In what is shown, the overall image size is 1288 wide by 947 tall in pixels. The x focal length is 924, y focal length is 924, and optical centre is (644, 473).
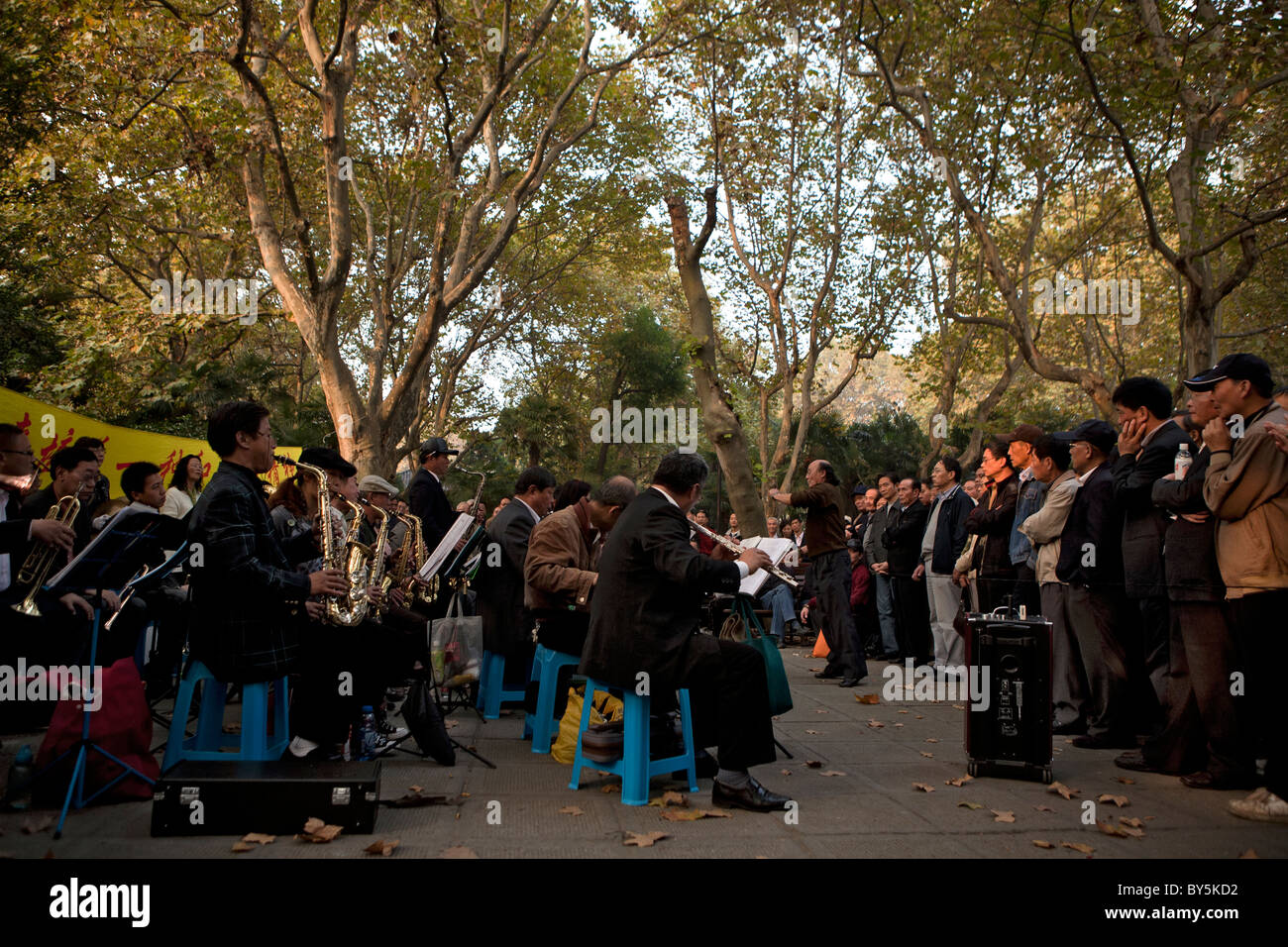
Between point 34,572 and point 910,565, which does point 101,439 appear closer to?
point 34,572

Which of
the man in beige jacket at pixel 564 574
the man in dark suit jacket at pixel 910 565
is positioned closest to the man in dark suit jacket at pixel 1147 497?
the man in beige jacket at pixel 564 574

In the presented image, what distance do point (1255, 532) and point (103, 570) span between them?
5514 millimetres

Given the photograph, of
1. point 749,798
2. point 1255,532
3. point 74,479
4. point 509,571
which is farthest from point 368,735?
point 1255,532

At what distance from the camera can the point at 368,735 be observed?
220 inches

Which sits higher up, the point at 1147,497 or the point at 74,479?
the point at 74,479

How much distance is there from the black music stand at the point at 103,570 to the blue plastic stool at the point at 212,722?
273 mm

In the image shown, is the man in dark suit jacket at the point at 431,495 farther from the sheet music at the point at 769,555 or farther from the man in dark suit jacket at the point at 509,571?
the sheet music at the point at 769,555

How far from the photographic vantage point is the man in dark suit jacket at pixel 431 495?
812cm

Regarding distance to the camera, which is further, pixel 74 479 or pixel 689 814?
pixel 74 479

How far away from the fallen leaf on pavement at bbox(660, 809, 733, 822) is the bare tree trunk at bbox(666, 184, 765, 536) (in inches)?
329

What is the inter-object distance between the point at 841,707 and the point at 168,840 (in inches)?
224

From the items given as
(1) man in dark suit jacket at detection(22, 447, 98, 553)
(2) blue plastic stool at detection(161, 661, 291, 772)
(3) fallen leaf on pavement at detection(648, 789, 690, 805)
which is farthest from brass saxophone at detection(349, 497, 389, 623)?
(1) man in dark suit jacket at detection(22, 447, 98, 553)

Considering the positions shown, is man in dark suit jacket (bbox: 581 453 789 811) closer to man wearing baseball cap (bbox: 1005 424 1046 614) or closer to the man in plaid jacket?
the man in plaid jacket
